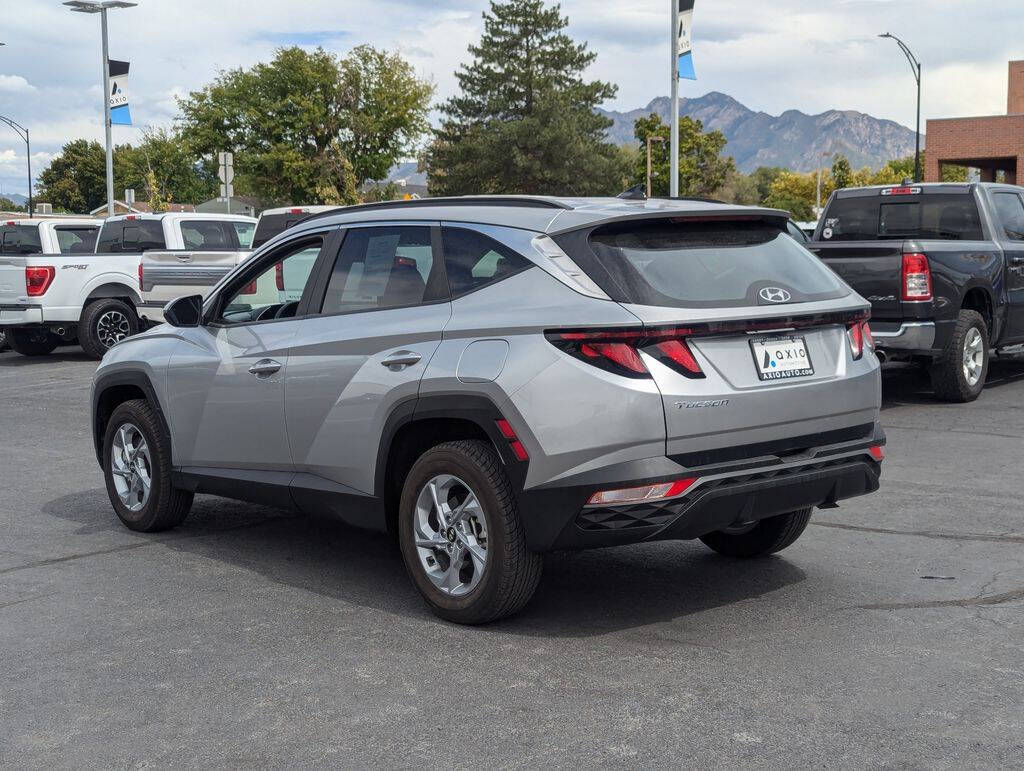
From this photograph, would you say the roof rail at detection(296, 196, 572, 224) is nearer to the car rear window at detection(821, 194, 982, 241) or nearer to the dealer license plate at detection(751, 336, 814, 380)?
the dealer license plate at detection(751, 336, 814, 380)

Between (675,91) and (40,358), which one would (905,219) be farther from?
(675,91)

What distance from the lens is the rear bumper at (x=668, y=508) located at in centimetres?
471

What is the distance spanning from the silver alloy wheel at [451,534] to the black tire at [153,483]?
221cm

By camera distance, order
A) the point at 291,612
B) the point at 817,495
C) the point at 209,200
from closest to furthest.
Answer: the point at 817,495 → the point at 291,612 → the point at 209,200

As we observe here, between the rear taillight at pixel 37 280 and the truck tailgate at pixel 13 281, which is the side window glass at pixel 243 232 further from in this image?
the truck tailgate at pixel 13 281

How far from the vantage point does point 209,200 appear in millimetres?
102438

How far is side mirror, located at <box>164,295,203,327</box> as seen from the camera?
262 inches

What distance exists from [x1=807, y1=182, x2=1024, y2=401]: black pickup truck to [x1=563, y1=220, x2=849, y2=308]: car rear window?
241 inches

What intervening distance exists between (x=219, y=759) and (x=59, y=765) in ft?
1.60

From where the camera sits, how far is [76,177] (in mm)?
120875

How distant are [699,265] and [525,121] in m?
61.6

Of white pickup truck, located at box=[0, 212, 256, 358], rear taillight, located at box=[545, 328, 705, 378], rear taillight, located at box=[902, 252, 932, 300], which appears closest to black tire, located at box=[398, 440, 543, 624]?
rear taillight, located at box=[545, 328, 705, 378]

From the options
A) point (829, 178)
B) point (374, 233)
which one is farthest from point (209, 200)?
point (374, 233)

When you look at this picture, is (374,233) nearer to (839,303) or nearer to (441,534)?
(441,534)
